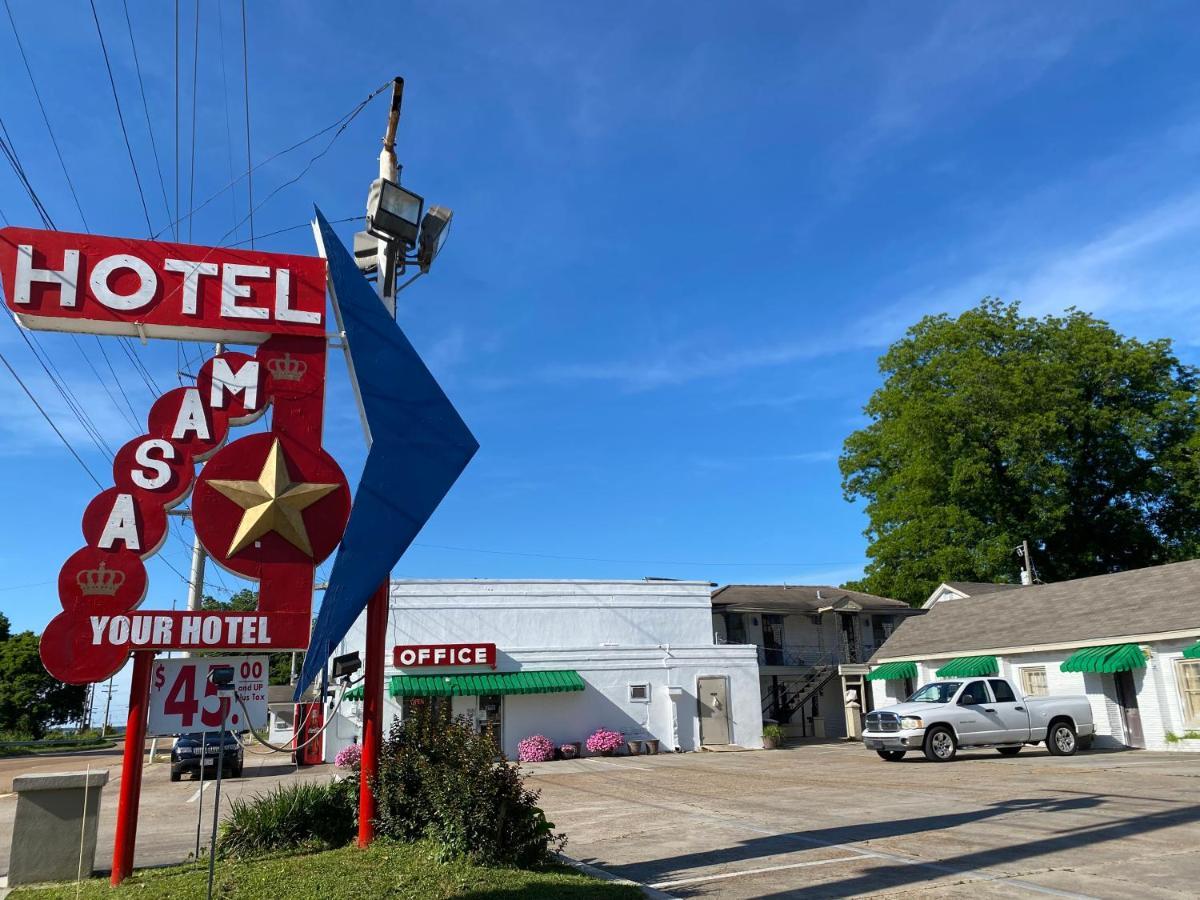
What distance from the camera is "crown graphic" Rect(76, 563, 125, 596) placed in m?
9.26

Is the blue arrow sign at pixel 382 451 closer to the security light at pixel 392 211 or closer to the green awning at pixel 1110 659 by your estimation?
the security light at pixel 392 211

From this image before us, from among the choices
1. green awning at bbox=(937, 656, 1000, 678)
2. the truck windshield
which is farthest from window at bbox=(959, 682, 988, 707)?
green awning at bbox=(937, 656, 1000, 678)

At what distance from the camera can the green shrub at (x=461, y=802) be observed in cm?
849

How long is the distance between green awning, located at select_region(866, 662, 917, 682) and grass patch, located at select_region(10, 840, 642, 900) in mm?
24991

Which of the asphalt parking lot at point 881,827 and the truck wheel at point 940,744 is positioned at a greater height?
the truck wheel at point 940,744

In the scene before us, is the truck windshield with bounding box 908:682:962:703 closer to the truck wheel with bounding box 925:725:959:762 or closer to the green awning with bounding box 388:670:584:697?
the truck wheel with bounding box 925:725:959:762

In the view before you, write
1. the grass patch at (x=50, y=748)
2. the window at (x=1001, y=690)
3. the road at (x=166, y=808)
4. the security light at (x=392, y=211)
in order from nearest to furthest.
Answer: the security light at (x=392, y=211) < the road at (x=166, y=808) < the window at (x=1001, y=690) < the grass patch at (x=50, y=748)

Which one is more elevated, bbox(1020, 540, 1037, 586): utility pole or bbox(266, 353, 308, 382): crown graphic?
bbox(1020, 540, 1037, 586): utility pole

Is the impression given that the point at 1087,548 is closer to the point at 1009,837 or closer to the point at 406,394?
the point at 1009,837

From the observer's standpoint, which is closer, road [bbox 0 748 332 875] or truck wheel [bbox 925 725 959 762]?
road [bbox 0 748 332 875]

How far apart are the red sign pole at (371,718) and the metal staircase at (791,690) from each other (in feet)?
102

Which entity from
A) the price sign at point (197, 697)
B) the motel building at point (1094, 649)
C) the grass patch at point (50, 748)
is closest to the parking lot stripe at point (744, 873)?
the price sign at point (197, 697)

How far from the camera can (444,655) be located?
29.3 metres

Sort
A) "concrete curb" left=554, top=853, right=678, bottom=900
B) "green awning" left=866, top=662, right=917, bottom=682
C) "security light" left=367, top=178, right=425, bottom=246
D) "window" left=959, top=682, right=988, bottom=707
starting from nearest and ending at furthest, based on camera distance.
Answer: "concrete curb" left=554, top=853, right=678, bottom=900
"security light" left=367, top=178, right=425, bottom=246
"window" left=959, top=682, right=988, bottom=707
"green awning" left=866, top=662, right=917, bottom=682
